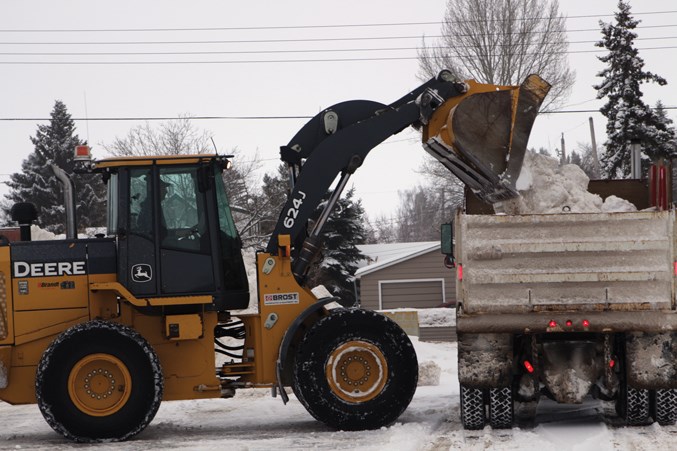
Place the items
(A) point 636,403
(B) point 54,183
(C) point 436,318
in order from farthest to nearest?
(B) point 54,183, (C) point 436,318, (A) point 636,403

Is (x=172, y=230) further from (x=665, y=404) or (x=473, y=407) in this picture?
(x=665, y=404)

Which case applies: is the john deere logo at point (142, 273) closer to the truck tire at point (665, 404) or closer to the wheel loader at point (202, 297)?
the wheel loader at point (202, 297)

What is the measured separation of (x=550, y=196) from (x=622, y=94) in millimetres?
23424

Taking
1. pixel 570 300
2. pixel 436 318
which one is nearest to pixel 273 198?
pixel 436 318

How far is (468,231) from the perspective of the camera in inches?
360

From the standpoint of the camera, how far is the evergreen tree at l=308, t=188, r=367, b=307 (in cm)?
3750

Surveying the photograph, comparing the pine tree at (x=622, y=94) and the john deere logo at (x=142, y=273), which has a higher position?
the pine tree at (x=622, y=94)

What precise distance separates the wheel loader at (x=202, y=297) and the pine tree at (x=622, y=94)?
22.6 meters

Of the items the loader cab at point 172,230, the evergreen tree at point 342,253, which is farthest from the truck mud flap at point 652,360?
the evergreen tree at point 342,253

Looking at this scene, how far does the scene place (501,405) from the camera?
9.49m

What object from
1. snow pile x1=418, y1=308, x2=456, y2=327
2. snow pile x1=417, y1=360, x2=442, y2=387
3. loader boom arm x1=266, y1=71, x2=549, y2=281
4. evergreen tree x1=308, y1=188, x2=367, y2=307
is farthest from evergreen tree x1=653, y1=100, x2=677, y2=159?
loader boom arm x1=266, y1=71, x2=549, y2=281

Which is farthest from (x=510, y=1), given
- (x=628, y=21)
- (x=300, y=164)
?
(x=300, y=164)

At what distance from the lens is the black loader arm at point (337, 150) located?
10.5 meters

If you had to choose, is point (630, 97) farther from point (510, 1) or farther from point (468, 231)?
point (468, 231)
